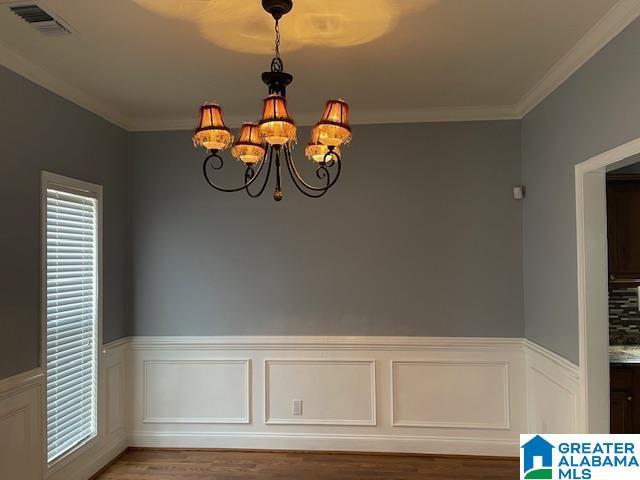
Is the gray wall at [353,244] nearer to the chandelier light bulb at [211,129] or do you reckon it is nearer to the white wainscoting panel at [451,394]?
the white wainscoting panel at [451,394]

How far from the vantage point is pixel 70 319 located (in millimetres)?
2936

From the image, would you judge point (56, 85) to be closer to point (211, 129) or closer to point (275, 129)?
point (211, 129)

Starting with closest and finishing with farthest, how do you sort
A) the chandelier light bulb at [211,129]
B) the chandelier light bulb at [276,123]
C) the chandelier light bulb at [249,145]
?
the chandelier light bulb at [276,123]
the chandelier light bulb at [211,129]
the chandelier light bulb at [249,145]

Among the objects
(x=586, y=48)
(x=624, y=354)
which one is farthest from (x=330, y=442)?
(x=586, y=48)

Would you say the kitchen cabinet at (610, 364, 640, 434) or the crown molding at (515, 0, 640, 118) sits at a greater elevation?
the crown molding at (515, 0, 640, 118)

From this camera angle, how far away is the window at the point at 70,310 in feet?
8.98

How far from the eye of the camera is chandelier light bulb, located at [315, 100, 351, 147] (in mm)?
1691

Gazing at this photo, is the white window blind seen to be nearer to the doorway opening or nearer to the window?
the window

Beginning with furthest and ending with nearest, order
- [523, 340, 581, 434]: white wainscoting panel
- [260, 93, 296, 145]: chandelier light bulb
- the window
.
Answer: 1. the window
2. [523, 340, 581, 434]: white wainscoting panel
3. [260, 93, 296, 145]: chandelier light bulb

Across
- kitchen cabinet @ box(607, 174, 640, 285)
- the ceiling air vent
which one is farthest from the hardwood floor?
the ceiling air vent

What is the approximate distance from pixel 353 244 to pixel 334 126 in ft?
6.26

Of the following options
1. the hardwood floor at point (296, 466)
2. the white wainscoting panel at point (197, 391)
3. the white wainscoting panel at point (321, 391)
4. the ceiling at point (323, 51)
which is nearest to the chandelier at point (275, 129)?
the ceiling at point (323, 51)

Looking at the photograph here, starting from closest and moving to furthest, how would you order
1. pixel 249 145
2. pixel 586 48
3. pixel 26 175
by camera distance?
pixel 249 145, pixel 586 48, pixel 26 175

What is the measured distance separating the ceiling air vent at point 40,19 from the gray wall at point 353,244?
59.1 inches
